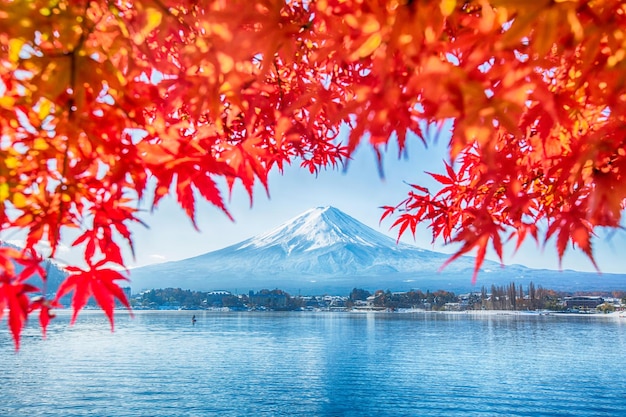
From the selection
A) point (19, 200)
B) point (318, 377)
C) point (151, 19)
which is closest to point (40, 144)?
point (19, 200)

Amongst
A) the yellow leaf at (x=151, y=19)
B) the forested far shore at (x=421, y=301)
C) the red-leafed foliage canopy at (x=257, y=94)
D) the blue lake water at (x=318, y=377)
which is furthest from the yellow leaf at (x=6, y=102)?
the forested far shore at (x=421, y=301)

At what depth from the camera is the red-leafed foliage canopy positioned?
1.03 meters

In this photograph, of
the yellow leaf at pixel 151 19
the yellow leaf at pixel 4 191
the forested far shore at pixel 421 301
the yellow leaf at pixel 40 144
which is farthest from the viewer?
the forested far shore at pixel 421 301

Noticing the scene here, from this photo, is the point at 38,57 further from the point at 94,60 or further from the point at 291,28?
the point at 291,28

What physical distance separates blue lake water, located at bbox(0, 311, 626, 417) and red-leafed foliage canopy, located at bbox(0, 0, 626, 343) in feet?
115

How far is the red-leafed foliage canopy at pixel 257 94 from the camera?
103 cm

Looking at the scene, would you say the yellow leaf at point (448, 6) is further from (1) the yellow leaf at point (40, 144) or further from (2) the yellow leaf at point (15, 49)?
(1) the yellow leaf at point (40, 144)

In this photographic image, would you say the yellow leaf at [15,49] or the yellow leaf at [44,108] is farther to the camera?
the yellow leaf at [44,108]

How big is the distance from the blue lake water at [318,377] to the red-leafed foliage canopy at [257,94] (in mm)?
34923

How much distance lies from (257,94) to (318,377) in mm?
47043

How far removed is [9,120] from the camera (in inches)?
57.6

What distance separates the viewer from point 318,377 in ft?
150

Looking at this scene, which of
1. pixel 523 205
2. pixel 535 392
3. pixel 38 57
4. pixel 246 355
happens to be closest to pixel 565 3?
pixel 523 205

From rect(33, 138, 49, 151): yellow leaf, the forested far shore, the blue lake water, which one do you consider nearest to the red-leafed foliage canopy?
rect(33, 138, 49, 151): yellow leaf
